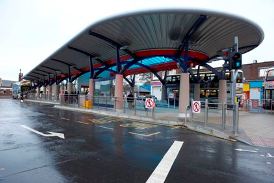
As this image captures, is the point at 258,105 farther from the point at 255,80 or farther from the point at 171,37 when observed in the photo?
the point at 255,80

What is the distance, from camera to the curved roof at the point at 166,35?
14.8m

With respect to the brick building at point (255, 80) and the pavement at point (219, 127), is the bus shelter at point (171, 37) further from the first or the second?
the brick building at point (255, 80)

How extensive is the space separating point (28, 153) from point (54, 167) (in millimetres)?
1654

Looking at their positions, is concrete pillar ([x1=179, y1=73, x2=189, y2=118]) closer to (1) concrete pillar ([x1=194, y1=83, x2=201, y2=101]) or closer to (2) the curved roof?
(2) the curved roof

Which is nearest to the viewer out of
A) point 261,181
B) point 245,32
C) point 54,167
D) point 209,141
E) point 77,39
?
point 261,181

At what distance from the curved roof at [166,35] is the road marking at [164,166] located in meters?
8.00

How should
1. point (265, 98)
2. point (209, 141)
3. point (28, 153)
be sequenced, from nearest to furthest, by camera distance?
point (28, 153) < point (209, 141) < point (265, 98)

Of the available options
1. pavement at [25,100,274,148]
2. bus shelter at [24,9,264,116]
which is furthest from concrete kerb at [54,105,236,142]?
bus shelter at [24,9,264,116]

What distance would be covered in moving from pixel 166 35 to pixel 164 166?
1275 cm

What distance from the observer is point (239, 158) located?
24.2 feet

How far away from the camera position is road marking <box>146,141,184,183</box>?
530cm

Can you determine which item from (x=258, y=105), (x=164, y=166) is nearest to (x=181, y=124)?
(x=164, y=166)

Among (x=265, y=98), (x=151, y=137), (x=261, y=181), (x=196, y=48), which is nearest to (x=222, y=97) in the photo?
(x=196, y=48)

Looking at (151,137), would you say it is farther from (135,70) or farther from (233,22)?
(135,70)
